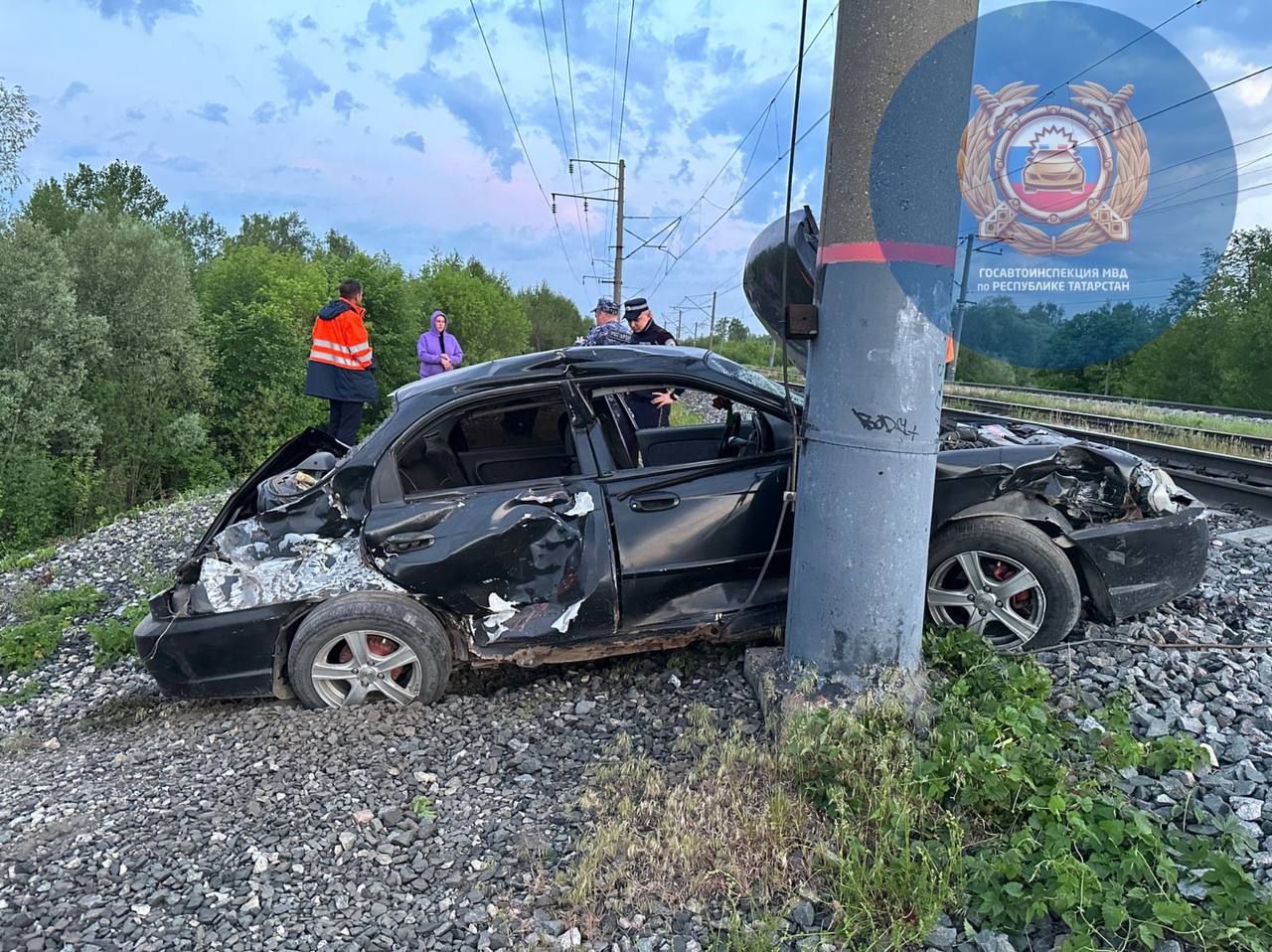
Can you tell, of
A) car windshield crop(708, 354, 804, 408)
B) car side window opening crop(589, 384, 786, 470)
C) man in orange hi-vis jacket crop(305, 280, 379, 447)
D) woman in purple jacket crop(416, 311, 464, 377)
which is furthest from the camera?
woman in purple jacket crop(416, 311, 464, 377)

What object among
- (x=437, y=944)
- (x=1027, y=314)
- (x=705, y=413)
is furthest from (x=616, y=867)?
(x=705, y=413)

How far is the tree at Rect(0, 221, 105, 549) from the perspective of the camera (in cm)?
1325

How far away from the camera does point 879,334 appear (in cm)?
308

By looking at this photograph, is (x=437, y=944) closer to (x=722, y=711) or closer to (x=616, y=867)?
(x=616, y=867)

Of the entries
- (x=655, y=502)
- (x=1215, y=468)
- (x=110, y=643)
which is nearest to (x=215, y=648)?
(x=110, y=643)

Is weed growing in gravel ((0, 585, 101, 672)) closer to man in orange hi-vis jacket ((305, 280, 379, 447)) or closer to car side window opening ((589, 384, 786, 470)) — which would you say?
man in orange hi-vis jacket ((305, 280, 379, 447))

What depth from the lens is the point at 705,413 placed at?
52.0ft

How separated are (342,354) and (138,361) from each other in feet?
33.9

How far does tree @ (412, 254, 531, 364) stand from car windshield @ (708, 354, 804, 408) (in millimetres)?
22271

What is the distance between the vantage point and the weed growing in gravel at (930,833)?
2.22 metres

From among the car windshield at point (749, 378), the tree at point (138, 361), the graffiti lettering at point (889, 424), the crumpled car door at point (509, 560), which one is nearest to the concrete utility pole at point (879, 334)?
the graffiti lettering at point (889, 424)

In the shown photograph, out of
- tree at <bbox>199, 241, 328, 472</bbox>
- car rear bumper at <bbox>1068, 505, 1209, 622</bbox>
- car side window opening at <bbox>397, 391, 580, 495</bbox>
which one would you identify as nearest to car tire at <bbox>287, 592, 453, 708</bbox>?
car side window opening at <bbox>397, 391, 580, 495</bbox>

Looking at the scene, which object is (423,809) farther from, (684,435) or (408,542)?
(684,435)

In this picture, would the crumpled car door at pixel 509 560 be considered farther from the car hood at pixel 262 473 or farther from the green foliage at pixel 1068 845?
the green foliage at pixel 1068 845
